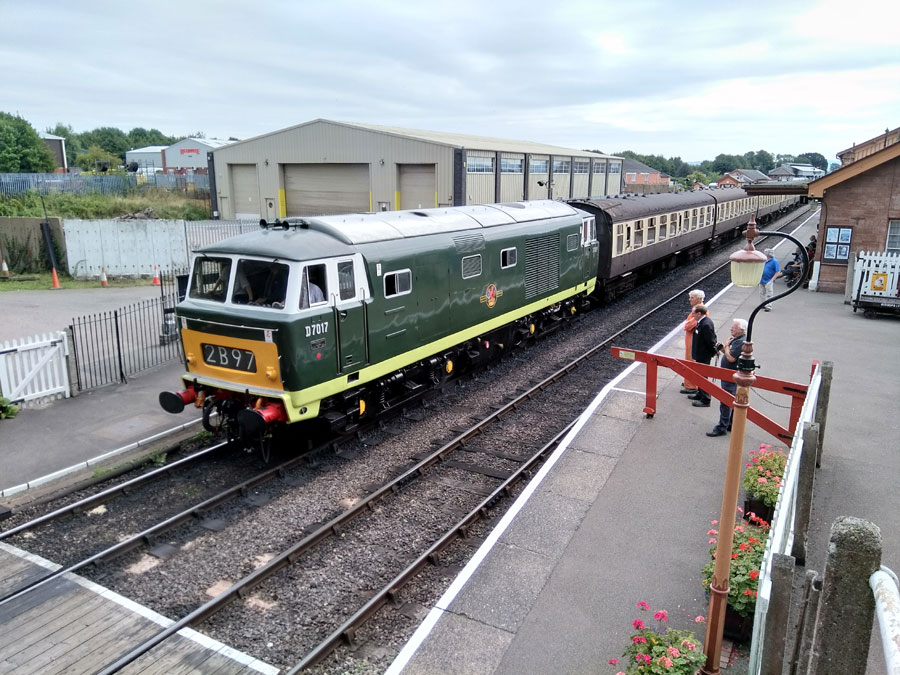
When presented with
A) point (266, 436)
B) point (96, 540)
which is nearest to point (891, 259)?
point (266, 436)

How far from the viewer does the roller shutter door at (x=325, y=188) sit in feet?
115

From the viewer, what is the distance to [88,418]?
10.4 meters

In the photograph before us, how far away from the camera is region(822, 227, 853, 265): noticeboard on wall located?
19750 millimetres

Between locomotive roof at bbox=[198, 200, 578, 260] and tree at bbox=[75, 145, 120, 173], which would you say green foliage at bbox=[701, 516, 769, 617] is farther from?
tree at bbox=[75, 145, 120, 173]

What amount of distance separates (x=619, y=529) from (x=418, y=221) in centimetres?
623

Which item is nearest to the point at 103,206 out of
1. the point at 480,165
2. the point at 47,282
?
the point at 47,282

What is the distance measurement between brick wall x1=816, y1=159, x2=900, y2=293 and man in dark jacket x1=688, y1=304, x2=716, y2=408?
1175 centimetres

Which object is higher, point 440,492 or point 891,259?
point 891,259

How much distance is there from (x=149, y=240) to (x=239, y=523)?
19431 mm

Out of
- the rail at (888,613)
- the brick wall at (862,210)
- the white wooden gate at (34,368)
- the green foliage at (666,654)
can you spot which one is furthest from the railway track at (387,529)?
the brick wall at (862,210)

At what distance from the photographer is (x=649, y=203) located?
2197 cm

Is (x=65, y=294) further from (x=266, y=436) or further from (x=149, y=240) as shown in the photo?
(x=266, y=436)

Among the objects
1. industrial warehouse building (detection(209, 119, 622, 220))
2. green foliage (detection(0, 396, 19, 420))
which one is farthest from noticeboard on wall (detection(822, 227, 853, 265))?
green foliage (detection(0, 396, 19, 420))

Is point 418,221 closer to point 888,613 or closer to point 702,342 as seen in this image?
point 702,342
